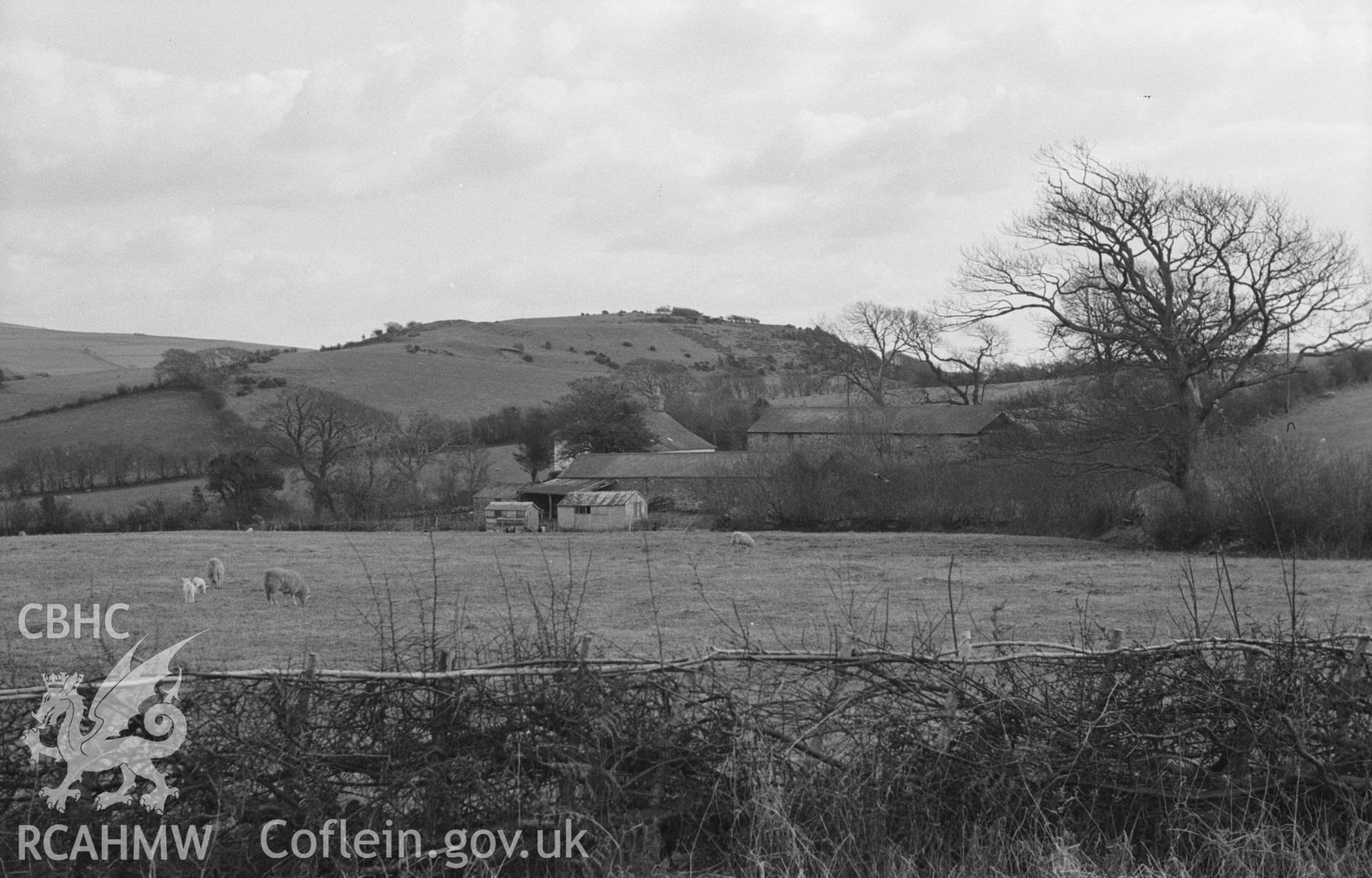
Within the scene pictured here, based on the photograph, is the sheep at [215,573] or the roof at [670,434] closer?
the sheep at [215,573]

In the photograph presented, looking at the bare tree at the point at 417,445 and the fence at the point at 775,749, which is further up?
the bare tree at the point at 417,445

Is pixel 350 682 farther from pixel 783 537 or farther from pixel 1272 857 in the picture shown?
pixel 783 537

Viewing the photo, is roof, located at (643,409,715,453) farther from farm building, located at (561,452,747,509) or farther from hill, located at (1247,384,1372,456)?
hill, located at (1247,384,1372,456)

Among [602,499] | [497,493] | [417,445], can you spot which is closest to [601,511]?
[602,499]

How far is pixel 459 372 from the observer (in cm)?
11606

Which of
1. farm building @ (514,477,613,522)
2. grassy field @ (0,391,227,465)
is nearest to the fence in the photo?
farm building @ (514,477,613,522)

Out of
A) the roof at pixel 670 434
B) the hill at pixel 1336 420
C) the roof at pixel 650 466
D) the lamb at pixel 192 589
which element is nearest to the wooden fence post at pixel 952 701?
the lamb at pixel 192 589

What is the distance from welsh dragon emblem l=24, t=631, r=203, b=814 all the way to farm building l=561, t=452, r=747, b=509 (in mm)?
59173

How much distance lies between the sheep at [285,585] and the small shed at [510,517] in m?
35.5

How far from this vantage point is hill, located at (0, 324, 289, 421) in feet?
305

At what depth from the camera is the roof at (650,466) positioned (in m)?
69.9

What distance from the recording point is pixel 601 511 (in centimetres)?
6247

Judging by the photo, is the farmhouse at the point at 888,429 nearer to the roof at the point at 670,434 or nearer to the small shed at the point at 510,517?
the roof at the point at 670,434

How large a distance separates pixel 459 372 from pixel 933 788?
113141 millimetres
